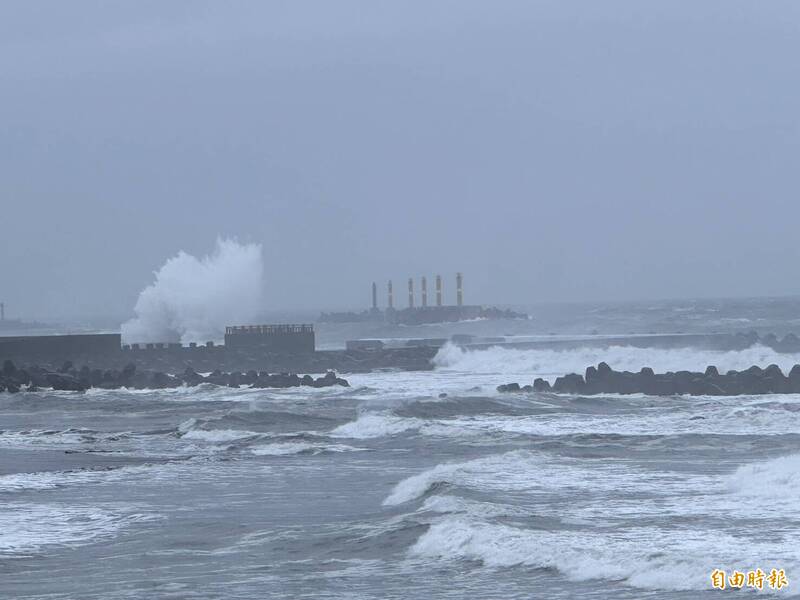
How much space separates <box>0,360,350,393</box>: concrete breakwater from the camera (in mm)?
37000

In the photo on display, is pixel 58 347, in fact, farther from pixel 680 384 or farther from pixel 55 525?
pixel 55 525

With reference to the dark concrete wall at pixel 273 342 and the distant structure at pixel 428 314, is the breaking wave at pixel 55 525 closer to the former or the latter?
the dark concrete wall at pixel 273 342

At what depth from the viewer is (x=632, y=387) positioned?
3141 cm

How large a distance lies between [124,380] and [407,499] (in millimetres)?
24814

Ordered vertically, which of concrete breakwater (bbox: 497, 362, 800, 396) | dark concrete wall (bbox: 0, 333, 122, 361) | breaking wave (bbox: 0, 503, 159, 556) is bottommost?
breaking wave (bbox: 0, 503, 159, 556)

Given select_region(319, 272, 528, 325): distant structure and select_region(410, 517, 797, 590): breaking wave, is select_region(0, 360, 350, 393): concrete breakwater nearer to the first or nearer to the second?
select_region(410, 517, 797, 590): breaking wave

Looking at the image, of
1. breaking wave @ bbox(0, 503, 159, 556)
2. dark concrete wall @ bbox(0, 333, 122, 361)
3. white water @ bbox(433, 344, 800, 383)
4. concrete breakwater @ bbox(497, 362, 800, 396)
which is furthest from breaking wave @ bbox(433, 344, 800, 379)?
breaking wave @ bbox(0, 503, 159, 556)

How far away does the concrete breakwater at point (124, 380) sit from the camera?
1457 inches

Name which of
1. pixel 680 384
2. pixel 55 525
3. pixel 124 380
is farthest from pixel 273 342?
pixel 55 525

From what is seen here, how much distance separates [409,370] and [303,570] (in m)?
34.3

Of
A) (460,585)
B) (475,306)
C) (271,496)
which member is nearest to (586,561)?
(460,585)

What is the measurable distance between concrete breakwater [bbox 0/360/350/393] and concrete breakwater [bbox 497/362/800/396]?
7247mm

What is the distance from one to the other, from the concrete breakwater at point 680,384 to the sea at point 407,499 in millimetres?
1402

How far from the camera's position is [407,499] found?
49.1ft
